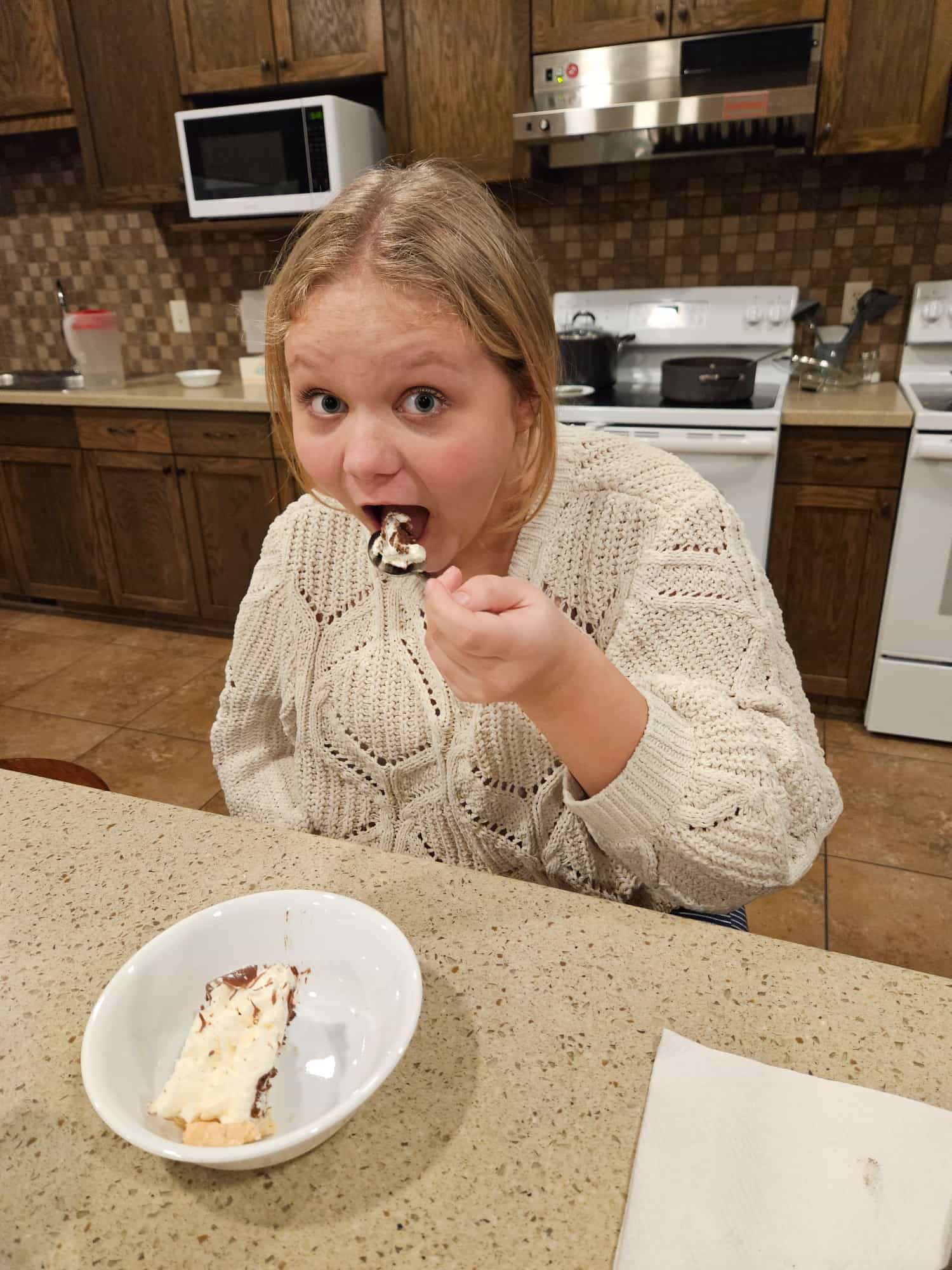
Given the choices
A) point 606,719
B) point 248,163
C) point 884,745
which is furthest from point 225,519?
point 606,719

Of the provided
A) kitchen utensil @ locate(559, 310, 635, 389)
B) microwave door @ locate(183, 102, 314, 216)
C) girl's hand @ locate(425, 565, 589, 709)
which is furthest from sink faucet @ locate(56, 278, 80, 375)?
girl's hand @ locate(425, 565, 589, 709)

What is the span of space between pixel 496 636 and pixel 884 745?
212cm

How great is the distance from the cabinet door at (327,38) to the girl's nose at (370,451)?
7.82 feet

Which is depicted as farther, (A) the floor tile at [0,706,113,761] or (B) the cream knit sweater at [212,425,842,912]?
(A) the floor tile at [0,706,113,761]

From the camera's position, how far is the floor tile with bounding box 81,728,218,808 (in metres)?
2.27

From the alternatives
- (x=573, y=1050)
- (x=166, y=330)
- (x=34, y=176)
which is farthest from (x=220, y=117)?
(x=573, y=1050)

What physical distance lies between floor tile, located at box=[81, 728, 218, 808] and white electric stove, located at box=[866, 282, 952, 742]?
1.81 m

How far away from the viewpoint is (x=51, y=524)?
3301mm

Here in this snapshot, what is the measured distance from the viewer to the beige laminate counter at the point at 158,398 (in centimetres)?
277

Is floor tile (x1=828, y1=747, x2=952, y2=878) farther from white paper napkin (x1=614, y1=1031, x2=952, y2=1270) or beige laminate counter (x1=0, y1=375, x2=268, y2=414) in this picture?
beige laminate counter (x1=0, y1=375, x2=268, y2=414)

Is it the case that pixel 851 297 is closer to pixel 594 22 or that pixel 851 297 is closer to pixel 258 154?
pixel 594 22

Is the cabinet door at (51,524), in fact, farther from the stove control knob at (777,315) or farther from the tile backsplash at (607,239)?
the stove control knob at (777,315)

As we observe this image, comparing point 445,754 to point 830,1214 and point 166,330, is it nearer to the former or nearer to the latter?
point 830,1214

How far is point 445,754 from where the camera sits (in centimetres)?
94
